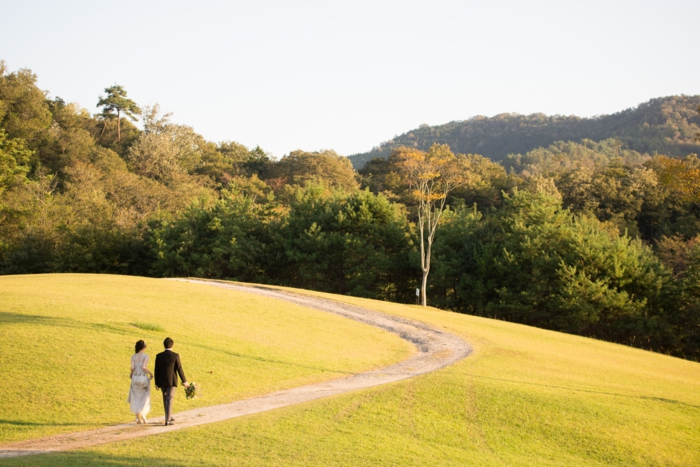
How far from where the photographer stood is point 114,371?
1689cm

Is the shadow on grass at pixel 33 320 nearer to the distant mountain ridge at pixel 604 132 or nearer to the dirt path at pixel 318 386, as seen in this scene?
the dirt path at pixel 318 386

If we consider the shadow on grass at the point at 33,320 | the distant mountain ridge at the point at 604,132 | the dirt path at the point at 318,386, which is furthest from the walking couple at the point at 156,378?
the distant mountain ridge at the point at 604,132

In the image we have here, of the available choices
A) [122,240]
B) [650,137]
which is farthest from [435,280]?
[650,137]

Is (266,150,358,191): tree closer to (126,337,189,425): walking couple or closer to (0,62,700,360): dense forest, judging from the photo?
(0,62,700,360): dense forest

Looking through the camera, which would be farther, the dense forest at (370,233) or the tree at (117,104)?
the tree at (117,104)

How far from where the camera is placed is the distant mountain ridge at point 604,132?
480ft

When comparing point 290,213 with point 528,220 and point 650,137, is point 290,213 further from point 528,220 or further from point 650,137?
point 650,137

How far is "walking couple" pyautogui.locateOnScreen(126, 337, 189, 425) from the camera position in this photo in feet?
42.7

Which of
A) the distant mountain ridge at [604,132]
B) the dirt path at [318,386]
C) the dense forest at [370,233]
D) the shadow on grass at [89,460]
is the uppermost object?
the distant mountain ridge at [604,132]

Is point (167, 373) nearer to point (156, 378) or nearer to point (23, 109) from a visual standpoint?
point (156, 378)

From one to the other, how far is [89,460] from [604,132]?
7482 inches

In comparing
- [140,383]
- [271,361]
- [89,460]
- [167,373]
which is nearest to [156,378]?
[167,373]

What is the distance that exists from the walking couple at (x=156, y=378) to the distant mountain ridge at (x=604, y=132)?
130 metres

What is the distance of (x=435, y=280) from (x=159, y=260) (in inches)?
1059
